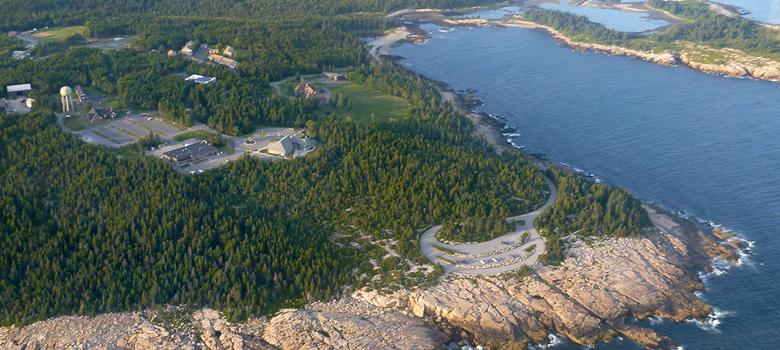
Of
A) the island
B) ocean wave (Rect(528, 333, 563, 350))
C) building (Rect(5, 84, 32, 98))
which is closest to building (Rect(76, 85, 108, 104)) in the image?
the island

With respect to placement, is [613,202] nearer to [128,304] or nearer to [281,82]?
[128,304]

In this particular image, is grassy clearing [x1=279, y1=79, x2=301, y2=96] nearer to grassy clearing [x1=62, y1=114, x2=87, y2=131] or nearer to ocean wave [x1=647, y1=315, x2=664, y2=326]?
grassy clearing [x1=62, y1=114, x2=87, y2=131]

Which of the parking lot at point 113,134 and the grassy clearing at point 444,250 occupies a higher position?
the parking lot at point 113,134

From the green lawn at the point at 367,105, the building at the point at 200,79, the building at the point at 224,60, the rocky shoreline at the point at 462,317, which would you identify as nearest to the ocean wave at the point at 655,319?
the rocky shoreline at the point at 462,317

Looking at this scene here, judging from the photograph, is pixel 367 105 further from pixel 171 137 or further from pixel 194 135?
pixel 171 137

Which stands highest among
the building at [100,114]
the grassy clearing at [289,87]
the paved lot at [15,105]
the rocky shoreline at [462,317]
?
the grassy clearing at [289,87]

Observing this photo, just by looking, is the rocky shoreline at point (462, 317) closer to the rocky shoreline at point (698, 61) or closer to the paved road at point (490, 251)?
the paved road at point (490, 251)

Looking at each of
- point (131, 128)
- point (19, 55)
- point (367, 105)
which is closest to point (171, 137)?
point (131, 128)
